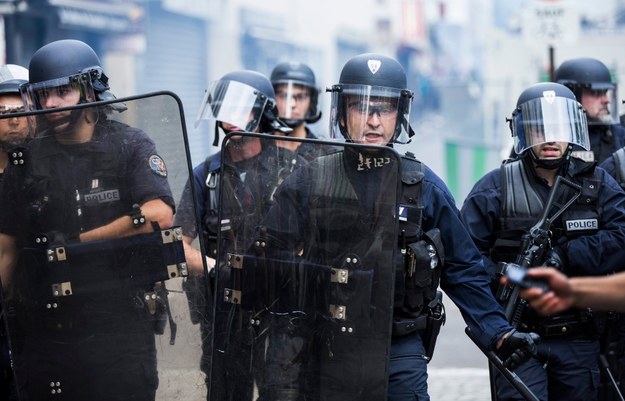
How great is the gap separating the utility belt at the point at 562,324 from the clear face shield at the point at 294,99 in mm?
3410

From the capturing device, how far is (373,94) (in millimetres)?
4391

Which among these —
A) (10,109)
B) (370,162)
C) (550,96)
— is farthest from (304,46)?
(370,162)

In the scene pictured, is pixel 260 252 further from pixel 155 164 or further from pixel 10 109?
pixel 10 109

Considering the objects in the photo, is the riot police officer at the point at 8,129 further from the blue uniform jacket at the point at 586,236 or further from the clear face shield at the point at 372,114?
the blue uniform jacket at the point at 586,236

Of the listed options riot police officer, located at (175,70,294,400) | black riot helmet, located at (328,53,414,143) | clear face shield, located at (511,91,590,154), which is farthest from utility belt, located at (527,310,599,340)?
riot police officer, located at (175,70,294,400)

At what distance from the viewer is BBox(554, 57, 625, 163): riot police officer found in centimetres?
730

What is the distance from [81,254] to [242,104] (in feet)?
8.32

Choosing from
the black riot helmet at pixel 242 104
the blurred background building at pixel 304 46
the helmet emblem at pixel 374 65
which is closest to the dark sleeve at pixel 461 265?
the helmet emblem at pixel 374 65

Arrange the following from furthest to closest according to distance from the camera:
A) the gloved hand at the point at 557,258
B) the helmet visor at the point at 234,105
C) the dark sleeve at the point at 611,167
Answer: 1. the helmet visor at the point at 234,105
2. the dark sleeve at the point at 611,167
3. the gloved hand at the point at 557,258

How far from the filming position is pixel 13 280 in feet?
13.2

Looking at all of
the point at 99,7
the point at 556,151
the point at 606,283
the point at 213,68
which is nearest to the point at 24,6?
the point at 99,7

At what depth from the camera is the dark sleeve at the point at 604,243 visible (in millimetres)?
5094

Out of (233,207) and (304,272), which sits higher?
(233,207)

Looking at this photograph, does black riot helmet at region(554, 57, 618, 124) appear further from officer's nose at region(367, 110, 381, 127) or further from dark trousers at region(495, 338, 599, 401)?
officer's nose at region(367, 110, 381, 127)
